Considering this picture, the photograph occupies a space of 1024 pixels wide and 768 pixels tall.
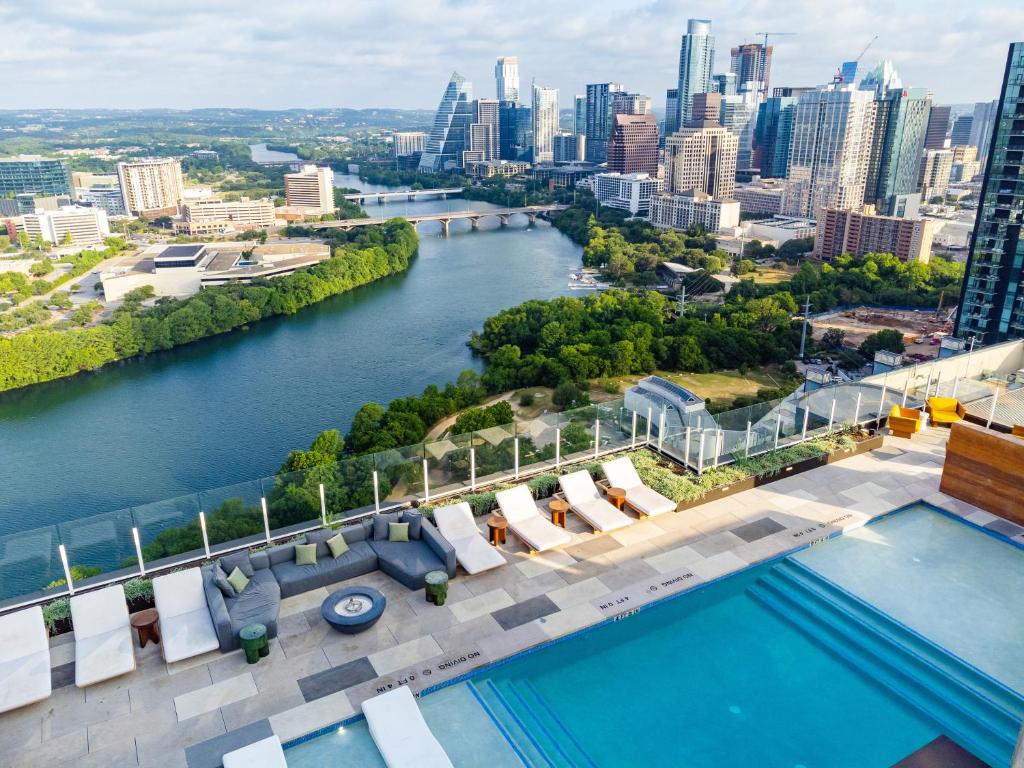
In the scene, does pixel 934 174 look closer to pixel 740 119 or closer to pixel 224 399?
pixel 740 119

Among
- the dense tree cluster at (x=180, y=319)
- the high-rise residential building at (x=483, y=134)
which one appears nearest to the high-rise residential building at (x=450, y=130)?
the high-rise residential building at (x=483, y=134)

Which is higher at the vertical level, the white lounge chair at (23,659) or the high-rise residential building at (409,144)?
the high-rise residential building at (409,144)

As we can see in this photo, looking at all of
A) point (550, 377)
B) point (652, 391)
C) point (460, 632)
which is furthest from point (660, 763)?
point (550, 377)

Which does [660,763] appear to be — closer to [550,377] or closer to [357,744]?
[357,744]

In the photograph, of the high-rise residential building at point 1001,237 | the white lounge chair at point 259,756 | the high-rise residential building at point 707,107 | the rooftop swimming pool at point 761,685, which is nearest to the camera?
the white lounge chair at point 259,756

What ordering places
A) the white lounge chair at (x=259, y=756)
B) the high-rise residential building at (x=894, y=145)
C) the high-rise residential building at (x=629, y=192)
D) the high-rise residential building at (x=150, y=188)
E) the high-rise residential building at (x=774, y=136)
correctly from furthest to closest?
the high-rise residential building at (x=774, y=136) < the high-rise residential building at (x=150, y=188) < the high-rise residential building at (x=629, y=192) < the high-rise residential building at (x=894, y=145) < the white lounge chair at (x=259, y=756)

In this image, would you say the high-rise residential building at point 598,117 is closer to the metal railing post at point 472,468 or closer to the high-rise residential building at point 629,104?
the high-rise residential building at point 629,104

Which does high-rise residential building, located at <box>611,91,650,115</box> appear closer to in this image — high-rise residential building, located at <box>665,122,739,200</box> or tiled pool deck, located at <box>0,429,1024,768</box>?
high-rise residential building, located at <box>665,122,739,200</box>

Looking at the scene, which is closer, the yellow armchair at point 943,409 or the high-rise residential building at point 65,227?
the yellow armchair at point 943,409
